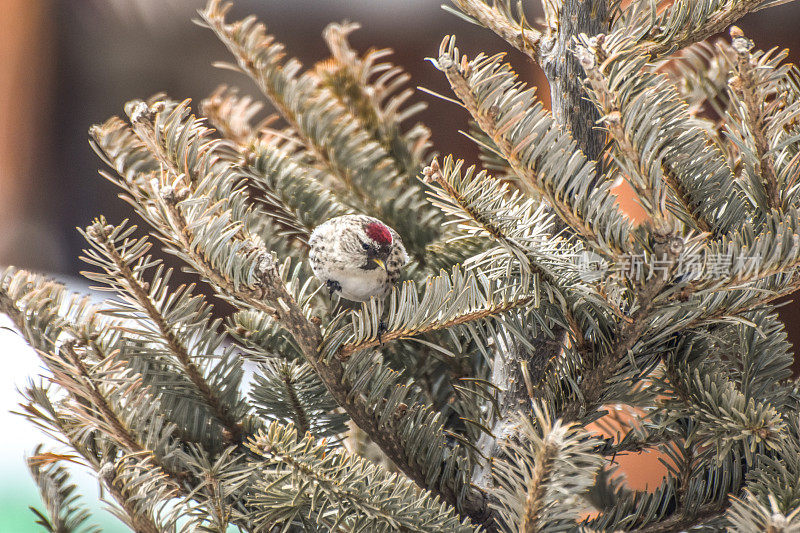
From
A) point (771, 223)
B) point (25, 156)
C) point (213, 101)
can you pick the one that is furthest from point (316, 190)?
point (25, 156)

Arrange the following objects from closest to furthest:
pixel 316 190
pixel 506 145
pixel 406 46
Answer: pixel 506 145
pixel 316 190
pixel 406 46

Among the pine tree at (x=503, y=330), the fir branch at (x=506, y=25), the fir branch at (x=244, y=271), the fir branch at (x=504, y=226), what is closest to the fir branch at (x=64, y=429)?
the pine tree at (x=503, y=330)

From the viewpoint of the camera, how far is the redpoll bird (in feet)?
1.25

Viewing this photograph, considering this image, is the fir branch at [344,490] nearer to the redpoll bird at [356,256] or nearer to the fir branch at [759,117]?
the redpoll bird at [356,256]

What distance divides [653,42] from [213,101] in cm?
35

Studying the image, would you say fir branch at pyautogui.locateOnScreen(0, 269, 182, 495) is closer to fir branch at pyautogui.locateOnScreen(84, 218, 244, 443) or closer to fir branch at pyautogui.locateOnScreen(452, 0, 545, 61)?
fir branch at pyautogui.locateOnScreen(84, 218, 244, 443)

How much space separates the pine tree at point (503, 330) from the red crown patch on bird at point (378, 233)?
5 cm

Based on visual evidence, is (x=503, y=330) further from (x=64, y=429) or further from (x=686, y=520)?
(x=64, y=429)

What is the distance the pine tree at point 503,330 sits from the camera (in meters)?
0.27

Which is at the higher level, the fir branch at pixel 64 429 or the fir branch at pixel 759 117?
the fir branch at pixel 759 117

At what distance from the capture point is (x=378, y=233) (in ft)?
1.28

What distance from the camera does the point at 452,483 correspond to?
36 centimetres

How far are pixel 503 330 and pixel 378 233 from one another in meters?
0.10

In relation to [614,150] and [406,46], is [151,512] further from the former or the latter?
[406,46]
